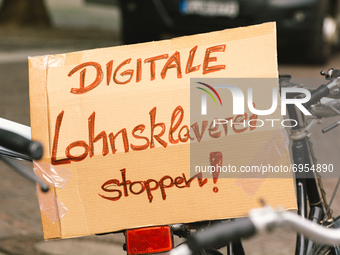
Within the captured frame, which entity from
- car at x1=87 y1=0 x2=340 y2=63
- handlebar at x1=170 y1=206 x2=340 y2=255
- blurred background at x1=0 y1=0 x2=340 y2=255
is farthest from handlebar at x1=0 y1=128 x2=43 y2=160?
car at x1=87 y1=0 x2=340 y2=63

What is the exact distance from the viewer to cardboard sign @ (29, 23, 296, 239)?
1265mm

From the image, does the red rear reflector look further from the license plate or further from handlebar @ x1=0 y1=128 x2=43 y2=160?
the license plate

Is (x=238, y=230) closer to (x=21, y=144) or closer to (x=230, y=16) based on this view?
(x=21, y=144)

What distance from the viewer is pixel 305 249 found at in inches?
62.1

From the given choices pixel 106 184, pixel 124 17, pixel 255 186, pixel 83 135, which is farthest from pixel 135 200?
pixel 124 17

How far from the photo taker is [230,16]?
19.9 ft

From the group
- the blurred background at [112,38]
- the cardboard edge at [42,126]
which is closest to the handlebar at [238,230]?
the cardboard edge at [42,126]

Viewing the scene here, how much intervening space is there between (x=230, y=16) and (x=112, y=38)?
4.30m

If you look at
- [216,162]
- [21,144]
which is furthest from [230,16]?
[21,144]

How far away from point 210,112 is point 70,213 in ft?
1.70

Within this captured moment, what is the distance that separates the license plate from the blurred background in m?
0.01

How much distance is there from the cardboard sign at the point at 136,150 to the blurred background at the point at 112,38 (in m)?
1.40

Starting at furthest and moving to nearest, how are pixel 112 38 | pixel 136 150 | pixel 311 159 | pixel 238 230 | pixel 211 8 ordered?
1. pixel 112 38
2. pixel 211 8
3. pixel 311 159
4. pixel 136 150
5. pixel 238 230

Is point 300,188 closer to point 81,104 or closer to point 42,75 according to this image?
point 81,104
